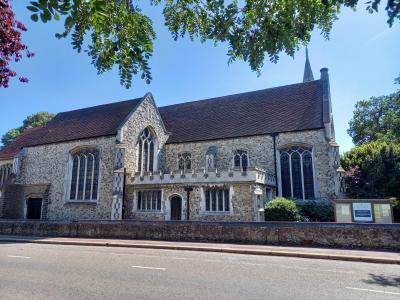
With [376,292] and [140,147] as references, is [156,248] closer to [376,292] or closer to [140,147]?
[376,292]

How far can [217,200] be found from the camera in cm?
1816

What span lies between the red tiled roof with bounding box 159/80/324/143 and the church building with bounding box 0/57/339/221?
93 mm

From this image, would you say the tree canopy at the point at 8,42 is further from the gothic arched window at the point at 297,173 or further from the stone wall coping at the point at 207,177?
the gothic arched window at the point at 297,173

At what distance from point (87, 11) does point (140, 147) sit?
19.6 meters

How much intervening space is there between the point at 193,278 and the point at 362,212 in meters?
9.23

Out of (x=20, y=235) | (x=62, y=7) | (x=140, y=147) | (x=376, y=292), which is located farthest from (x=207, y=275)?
(x=140, y=147)

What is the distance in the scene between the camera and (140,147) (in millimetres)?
23219

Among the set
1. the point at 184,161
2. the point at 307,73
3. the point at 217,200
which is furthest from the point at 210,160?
the point at 307,73

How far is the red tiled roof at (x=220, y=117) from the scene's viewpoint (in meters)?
21.8

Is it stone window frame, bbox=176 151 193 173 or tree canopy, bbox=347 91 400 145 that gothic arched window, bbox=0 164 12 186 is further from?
tree canopy, bbox=347 91 400 145

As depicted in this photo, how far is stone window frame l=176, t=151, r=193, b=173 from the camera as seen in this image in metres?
23.9

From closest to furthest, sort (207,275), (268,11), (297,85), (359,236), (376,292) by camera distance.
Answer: (268,11), (376,292), (207,275), (359,236), (297,85)

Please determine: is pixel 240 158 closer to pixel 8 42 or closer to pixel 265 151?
pixel 265 151

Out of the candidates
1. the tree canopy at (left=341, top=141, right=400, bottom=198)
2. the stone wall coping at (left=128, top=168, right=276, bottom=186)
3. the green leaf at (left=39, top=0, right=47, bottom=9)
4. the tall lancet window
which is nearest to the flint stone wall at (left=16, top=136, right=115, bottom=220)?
the stone wall coping at (left=128, top=168, right=276, bottom=186)
